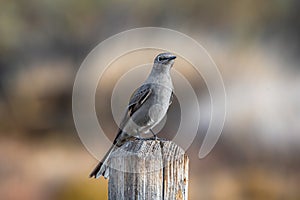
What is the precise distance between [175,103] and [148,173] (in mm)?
2807

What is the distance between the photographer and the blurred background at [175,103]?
16.2 feet

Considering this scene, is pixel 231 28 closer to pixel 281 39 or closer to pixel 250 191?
pixel 281 39

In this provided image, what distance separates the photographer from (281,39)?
5.49 m

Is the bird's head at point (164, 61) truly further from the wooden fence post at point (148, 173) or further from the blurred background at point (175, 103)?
the blurred background at point (175, 103)

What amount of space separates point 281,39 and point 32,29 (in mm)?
1814

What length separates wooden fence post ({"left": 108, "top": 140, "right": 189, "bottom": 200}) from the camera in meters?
1.96

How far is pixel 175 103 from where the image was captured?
4.76 meters

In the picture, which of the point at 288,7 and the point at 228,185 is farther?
the point at 288,7

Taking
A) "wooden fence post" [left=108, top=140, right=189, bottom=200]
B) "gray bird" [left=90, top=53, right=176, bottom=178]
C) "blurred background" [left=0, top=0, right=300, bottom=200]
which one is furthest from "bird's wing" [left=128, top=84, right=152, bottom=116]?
"blurred background" [left=0, top=0, right=300, bottom=200]

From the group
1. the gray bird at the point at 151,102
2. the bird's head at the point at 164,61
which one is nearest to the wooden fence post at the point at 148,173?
the gray bird at the point at 151,102

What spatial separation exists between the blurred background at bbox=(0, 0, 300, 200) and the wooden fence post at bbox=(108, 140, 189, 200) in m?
2.57

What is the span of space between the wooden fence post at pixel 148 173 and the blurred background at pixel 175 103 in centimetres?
257

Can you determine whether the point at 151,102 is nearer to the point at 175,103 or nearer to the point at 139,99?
the point at 139,99

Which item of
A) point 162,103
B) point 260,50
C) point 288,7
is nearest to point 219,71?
point 260,50
